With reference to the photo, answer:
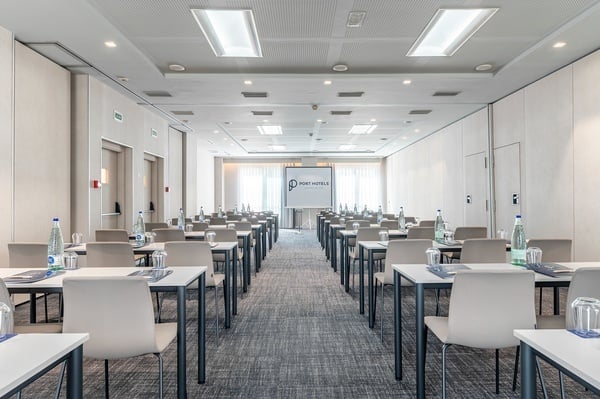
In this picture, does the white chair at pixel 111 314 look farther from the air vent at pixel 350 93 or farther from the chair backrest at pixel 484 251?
the air vent at pixel 350 93

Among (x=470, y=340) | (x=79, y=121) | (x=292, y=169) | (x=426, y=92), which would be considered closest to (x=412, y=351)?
(x=470, y=340)

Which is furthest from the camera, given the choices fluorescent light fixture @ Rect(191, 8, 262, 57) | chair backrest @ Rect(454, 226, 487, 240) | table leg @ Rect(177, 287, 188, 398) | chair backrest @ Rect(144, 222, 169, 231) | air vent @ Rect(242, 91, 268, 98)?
air vent @ Rect(242, 91, 268, 98)

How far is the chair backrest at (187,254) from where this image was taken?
3.31 meters

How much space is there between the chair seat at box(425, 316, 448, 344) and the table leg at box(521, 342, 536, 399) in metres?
0.70

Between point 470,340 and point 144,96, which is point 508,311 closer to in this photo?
point 470,340

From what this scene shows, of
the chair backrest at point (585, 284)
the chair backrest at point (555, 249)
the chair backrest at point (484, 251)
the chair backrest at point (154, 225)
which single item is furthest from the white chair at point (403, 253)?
the chair backrest at point (154, 225)

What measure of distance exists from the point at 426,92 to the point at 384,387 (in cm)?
560

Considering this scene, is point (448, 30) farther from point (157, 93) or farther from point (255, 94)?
point (157, 93)

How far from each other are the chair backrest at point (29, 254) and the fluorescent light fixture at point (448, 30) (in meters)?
4.45

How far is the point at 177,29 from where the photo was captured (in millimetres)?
4340

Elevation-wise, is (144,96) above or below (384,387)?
above

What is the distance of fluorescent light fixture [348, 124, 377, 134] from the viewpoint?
9.95m

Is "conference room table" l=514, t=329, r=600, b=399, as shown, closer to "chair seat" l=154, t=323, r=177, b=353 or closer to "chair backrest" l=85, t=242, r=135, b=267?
"chair seat" l=154, t=323, r=177, b=353

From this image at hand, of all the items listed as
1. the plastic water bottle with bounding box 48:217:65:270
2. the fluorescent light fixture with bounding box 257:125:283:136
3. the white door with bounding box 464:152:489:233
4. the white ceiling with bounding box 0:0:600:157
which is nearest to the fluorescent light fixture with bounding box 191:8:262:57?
the white ceiling with bounding box 0:0:600:157
